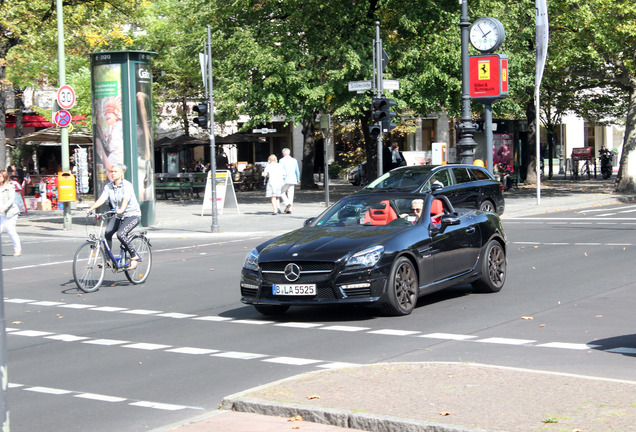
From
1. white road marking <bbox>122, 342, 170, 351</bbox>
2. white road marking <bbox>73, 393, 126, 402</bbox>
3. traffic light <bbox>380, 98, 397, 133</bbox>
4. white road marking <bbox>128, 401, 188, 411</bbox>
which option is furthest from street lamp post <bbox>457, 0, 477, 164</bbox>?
white road marking <bbox>128, 401, 188, 411</bbox>

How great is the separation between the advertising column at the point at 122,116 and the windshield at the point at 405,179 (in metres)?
7.69

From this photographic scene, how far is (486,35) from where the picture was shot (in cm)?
2569

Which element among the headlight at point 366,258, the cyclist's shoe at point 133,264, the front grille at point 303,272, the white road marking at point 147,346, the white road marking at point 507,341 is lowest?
the white road marking at point 147,346

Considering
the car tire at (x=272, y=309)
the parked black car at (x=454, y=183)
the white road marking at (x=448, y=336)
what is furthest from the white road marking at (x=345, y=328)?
the parked black car at (x=454, y=183)

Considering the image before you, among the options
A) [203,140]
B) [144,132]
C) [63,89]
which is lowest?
[144,132]

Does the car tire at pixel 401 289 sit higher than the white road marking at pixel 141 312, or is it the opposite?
the car tire at pixel 401 289

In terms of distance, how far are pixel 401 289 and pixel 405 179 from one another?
10142mm

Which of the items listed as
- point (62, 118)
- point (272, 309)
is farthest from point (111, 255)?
point (62, 118)

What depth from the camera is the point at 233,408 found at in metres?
6.27

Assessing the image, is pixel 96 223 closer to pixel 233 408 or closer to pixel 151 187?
pixel 151 187

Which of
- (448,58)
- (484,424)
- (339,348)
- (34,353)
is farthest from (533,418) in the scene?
(448,58)

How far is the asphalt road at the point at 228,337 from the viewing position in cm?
710

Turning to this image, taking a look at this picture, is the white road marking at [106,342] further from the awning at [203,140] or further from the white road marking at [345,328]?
the awning at [203,140]

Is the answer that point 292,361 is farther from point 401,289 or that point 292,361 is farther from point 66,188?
point 66,188
